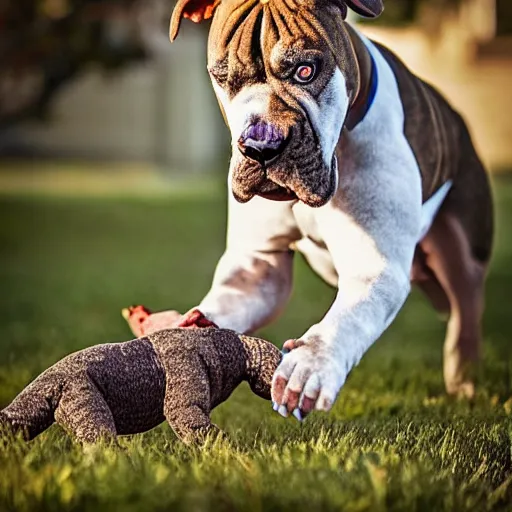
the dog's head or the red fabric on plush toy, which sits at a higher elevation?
the dog's head

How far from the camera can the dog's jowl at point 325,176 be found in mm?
2736

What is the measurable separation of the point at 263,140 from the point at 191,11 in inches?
23.5

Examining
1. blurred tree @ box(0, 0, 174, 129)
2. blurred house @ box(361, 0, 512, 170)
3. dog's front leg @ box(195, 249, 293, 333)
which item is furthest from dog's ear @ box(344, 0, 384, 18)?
blurred house @ box(361, 0, 512, 170)

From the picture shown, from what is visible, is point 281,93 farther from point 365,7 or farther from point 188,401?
point 188,401

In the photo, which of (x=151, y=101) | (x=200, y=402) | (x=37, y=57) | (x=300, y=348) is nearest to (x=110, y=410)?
(x=200, y=402)

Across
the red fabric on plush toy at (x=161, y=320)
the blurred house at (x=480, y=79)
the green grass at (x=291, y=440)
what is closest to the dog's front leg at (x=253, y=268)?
the red fabric on plush toy at (x=161, y=320)

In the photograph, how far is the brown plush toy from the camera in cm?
264

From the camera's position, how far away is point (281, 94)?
109 inches

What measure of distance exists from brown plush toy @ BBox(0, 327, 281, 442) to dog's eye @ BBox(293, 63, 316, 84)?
62cm

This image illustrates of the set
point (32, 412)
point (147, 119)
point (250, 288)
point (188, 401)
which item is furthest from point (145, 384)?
point (147, 119)

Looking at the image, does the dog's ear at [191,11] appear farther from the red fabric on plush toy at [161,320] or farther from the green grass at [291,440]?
the green grass at [291,440]

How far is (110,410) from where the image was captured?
8.87 feet

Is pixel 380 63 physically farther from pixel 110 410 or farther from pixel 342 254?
pixel 110 410

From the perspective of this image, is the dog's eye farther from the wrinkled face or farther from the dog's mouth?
the dog's mouth
